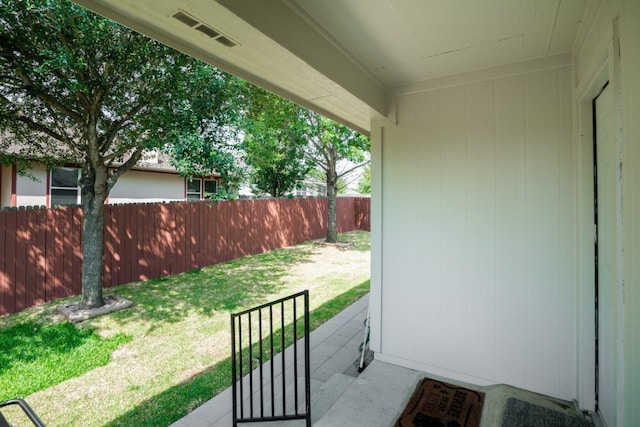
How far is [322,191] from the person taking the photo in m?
21.1

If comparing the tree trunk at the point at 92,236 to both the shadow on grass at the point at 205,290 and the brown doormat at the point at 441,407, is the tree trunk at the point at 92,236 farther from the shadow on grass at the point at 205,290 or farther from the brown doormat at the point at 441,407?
the brown doormat at the point at 441,407

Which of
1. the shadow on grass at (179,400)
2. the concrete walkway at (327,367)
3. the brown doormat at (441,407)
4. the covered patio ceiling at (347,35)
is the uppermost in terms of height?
the covered patio ceiling at (347,35)

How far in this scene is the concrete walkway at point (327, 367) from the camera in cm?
217

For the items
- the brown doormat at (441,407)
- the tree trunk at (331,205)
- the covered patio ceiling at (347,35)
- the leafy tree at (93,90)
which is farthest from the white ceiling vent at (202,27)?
the tree trunk at (331,205)

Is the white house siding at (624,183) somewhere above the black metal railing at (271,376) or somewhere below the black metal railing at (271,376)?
above

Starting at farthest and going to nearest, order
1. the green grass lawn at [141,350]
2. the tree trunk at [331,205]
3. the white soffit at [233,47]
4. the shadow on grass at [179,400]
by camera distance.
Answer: the tree trunk at [331,205]
the green grass lawn at [141,350]
the shadow on grass at [179,400]
the white soffit at [233,47]

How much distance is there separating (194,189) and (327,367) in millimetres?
8904

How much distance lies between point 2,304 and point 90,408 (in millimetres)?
2893

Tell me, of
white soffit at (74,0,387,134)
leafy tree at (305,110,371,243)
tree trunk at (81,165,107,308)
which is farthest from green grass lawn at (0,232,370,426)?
leafy tree at (305,110,371,243)

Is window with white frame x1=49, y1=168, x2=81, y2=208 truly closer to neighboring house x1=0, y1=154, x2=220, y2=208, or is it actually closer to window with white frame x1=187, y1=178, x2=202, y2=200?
neighboring house x1=0, y1=154, x2=220, y2=208

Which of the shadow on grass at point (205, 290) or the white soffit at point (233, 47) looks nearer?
the white soffit at point (233, 47)

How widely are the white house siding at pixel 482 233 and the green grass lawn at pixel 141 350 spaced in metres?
1.66

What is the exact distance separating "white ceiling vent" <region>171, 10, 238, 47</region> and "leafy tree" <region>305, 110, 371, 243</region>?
6314 millimetres

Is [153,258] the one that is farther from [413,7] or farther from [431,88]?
[413,7]
